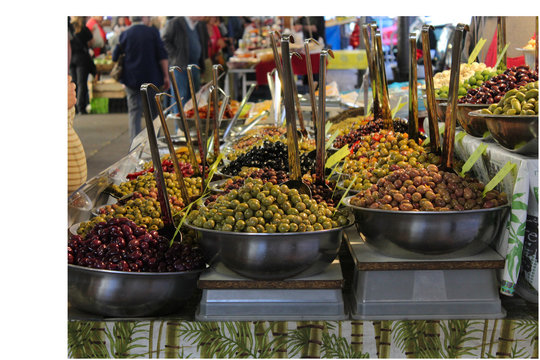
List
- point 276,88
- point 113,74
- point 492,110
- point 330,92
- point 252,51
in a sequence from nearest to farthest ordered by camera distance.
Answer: point 492,110
point 276,88
point 330,92
point 113,74
point 252,51

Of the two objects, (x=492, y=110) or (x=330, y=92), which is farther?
(x=330, y=92)

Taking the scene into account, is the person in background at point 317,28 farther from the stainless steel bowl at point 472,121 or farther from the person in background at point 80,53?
the stainless steel bowl at point 472,121

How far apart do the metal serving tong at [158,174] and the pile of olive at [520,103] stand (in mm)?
921

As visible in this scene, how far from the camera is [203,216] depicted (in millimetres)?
1565

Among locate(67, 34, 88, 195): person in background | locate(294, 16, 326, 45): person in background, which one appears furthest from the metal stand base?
locate(294, 16, 326, 45): person in background

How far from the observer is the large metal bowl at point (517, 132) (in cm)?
150

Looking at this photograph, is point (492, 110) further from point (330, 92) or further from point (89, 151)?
point (89, 151)

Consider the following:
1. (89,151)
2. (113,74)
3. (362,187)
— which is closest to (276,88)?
(362,187)

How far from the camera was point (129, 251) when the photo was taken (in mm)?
1558

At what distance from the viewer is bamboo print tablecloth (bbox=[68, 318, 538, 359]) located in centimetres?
149

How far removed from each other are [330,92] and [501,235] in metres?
4.13

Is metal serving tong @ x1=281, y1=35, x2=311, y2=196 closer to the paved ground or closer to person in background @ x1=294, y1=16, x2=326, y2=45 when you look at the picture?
the paved ground

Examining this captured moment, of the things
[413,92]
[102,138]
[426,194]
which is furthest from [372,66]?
[102,138]

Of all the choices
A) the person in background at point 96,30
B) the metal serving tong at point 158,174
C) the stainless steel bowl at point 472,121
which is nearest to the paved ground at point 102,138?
the person in background at point 96,30
